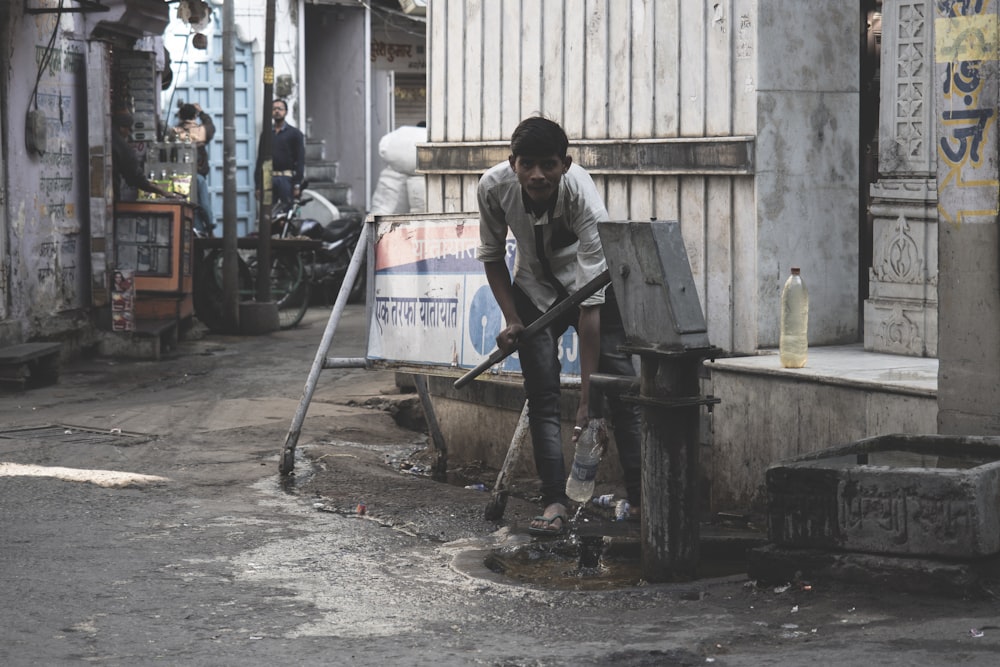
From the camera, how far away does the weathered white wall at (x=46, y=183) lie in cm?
1223

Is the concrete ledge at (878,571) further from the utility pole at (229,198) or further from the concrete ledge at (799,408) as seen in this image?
the utility pole at (229,198)

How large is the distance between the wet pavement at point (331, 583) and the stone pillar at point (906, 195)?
1.88 metres

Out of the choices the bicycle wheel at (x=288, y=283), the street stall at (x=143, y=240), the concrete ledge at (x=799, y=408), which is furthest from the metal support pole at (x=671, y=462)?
the bicycle wheel at (x=288, y=283)

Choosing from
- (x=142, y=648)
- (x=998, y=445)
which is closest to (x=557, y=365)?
(x=998, y=445)

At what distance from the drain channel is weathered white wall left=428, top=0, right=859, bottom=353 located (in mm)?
3175

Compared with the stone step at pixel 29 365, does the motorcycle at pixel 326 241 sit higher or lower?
higher

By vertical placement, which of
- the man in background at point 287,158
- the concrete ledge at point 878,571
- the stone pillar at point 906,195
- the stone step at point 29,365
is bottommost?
the concrete ledge at point 878,571

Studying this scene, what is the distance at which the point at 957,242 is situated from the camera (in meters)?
5.36

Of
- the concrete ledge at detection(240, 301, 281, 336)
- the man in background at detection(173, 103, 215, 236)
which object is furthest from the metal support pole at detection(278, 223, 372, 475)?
the man in background at detection(173, 103, 215, 236)

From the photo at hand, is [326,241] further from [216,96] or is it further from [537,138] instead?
[537,138]

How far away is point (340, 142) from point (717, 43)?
18.0 m

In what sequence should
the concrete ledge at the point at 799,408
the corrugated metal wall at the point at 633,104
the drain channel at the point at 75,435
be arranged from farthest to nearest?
the drain channel at the point at 75,435, the corrugated metal wall at the point at 633,104, the concrete ledge at the point at 799,408

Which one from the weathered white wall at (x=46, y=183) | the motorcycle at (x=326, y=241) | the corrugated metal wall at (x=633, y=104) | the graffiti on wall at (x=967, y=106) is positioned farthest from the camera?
the motorcycle at (x=326, y=241)

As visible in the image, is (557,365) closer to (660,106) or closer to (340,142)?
(660,106)
